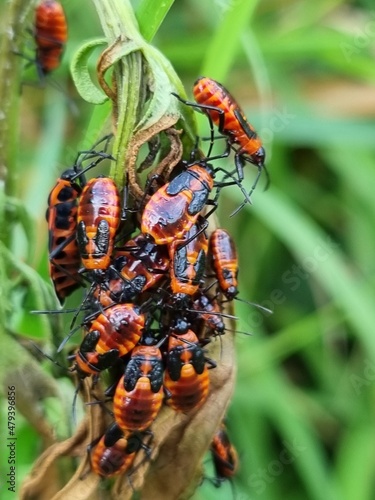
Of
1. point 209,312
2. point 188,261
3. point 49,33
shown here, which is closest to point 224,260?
point 209,312

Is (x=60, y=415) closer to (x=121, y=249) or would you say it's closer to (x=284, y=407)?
(x=121, y=249)

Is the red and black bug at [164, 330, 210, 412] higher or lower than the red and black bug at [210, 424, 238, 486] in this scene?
higher

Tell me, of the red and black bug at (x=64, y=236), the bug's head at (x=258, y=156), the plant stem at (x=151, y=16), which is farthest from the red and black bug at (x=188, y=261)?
the bug's head at (x=258, y=156)

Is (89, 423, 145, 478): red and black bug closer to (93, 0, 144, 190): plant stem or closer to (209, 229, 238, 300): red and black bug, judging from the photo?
(209, 229, 238, 300): red and black bug

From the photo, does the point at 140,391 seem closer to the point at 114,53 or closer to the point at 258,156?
the point at 114,53

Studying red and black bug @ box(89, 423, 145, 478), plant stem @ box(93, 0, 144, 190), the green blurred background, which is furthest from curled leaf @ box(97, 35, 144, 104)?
the green blurred background
